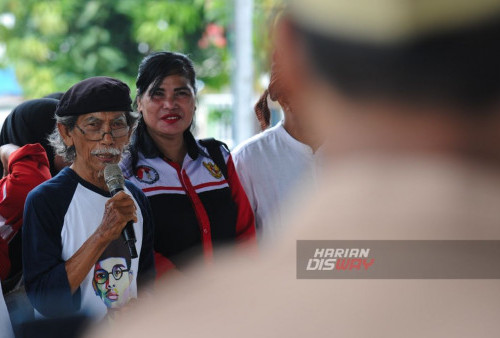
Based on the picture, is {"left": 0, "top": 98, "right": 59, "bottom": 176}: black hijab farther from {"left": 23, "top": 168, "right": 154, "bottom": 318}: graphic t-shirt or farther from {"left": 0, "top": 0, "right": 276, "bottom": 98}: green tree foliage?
{"left": 0, "top": 0, "right": 276, "bottom": 98}: green tree foliage

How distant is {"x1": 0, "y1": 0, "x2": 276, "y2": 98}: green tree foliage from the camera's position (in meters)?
10.1

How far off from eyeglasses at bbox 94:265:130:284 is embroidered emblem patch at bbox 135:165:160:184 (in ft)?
0.99

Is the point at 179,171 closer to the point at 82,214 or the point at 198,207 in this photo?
the point at 198,207

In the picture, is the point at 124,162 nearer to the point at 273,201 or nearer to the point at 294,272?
the point at 273,201

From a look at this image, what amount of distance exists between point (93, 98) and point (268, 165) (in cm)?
55

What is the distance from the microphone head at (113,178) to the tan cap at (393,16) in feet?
4.70

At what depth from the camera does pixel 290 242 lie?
37 cm

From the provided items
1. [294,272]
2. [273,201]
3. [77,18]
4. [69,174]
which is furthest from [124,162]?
[77,18]

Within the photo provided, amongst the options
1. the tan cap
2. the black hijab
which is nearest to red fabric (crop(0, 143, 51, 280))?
the black hijab

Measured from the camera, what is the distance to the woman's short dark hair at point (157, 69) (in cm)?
207

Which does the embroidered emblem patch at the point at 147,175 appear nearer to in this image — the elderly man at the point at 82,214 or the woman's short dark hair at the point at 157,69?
the elderly man at the point at 82,214

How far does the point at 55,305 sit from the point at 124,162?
18.2 inches

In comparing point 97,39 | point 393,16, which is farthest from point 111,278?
point 97,39

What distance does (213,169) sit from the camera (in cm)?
207
